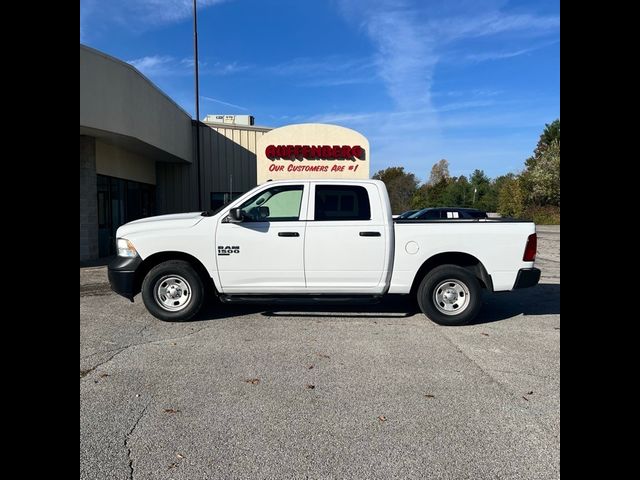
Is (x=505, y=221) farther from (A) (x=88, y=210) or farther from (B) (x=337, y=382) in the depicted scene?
(A) (x=88, y=210)

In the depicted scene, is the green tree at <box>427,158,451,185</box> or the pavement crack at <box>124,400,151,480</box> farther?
the green tree at <box>427,158,451,185</box>

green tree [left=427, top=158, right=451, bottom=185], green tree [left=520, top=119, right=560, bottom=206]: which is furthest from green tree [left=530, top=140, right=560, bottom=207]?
green tree [left=427, top=158, right=451, bottom=185]

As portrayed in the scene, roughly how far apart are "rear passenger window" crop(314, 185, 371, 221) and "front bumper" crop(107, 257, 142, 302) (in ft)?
8.61

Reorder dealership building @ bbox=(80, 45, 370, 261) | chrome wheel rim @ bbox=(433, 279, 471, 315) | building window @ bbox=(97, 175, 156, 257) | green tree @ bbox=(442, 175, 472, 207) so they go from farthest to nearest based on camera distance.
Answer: green tree @ bbox=(442, 175, 472, 207)
building window @ bbox=(97, 175, 156, 257)
dealership building @ bbox=(80, 45, 370, 261)
chrome wheel rim @ bbox=(433, 279, 471, 315)

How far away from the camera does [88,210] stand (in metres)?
11.7

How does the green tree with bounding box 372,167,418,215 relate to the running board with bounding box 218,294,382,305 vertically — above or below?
above

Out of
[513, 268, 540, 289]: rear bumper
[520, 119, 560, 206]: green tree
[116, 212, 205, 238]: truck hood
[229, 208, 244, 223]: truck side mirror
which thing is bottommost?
[513, 268, 540, 289]: rear bumper

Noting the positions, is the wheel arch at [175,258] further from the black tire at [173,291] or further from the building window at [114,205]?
the building window at [114,205]

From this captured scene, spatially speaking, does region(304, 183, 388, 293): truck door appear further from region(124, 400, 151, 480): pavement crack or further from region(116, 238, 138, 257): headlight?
region(124, 400, 151, 480): pavement crack

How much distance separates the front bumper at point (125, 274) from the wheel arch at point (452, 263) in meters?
3.93

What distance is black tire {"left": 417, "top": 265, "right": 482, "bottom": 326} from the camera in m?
5.79

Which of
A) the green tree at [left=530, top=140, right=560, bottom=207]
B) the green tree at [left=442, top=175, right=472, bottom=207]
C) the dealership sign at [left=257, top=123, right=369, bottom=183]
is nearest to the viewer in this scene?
the dealership sign at [left=257, top=123, right=369, bottom=183]
